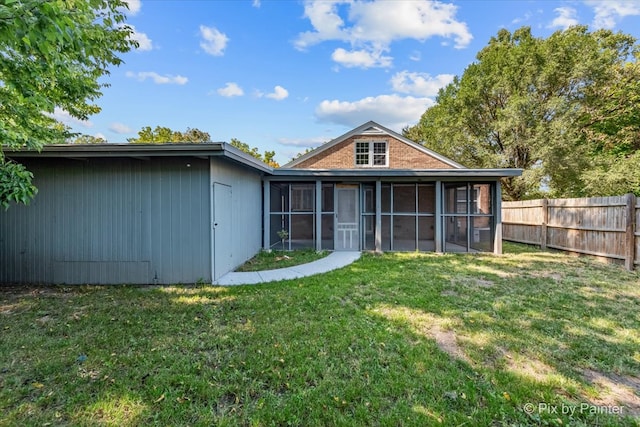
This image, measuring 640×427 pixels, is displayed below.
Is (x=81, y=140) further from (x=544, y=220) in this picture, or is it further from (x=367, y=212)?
(x=544, y=220)

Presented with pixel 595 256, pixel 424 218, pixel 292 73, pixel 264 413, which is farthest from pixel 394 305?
pixel 292 73

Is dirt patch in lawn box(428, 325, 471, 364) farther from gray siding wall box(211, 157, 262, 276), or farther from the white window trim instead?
the white window trim

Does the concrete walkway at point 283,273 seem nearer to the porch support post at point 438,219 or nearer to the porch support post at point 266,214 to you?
the porch support post at point 266,214

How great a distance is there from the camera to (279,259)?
7.81m

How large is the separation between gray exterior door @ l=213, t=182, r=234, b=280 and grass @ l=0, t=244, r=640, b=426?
73 centimetres

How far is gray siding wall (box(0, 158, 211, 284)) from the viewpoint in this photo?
18.0 ft

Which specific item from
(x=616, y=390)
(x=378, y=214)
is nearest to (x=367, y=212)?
(x=378, y=214)

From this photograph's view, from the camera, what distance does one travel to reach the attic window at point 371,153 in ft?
40.1

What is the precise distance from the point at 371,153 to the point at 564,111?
33.2 feet

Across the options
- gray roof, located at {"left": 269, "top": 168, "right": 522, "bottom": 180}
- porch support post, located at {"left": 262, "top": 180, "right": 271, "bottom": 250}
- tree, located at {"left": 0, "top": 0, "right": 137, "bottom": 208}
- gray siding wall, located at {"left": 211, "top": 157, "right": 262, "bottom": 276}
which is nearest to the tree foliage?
gray roof, located at {"left": 269, "top": 168, "right": 522, "bottom": 180}

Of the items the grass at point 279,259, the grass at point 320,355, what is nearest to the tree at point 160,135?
the grass at point 279,259

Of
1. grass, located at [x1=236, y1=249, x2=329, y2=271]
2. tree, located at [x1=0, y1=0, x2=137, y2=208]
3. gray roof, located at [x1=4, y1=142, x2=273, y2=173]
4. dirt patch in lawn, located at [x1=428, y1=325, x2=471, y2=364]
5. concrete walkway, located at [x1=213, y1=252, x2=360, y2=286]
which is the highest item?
tree, located at [x1=0, y1=0, x2=137, y2=208]

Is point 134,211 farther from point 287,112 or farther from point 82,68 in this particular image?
point 287,112

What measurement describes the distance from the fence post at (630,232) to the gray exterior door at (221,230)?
8.91 meters
